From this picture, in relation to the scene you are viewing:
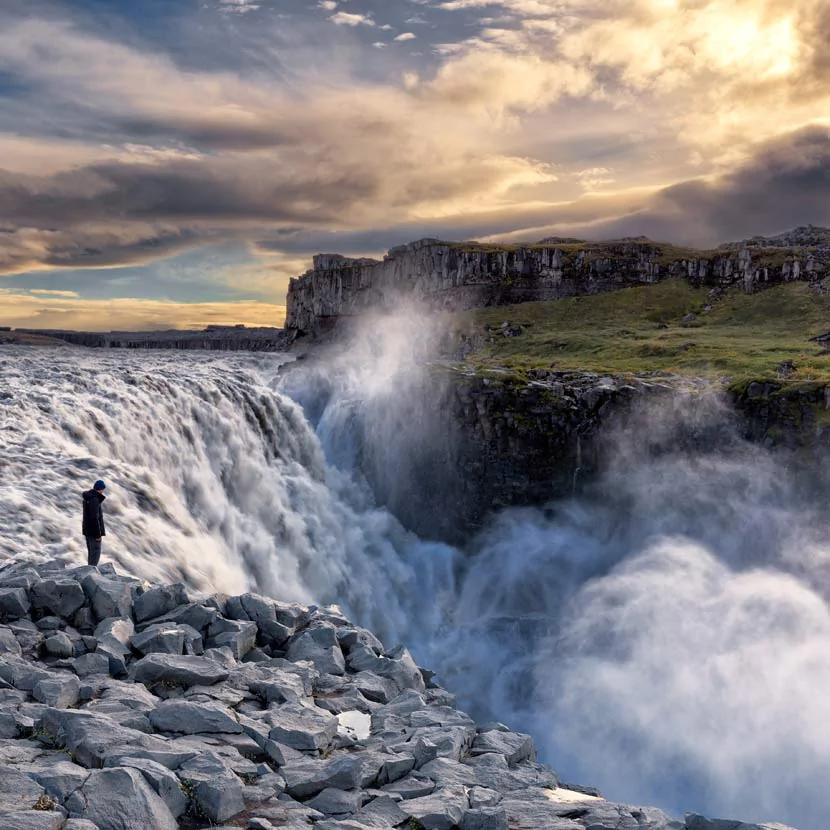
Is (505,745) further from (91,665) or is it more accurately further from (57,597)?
(57,597)

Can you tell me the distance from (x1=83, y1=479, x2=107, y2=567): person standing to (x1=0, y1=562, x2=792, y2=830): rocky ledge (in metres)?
1.74

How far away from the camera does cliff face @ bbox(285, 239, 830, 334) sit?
275 feet

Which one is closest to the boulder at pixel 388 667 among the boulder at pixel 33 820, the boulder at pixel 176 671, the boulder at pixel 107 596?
the boulder at pixel 176 671

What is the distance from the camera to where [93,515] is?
17.0 m

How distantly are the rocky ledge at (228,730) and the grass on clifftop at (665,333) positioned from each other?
34134 millimetres

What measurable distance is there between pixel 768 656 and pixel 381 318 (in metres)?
85.4

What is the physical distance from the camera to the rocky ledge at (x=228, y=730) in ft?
28.3

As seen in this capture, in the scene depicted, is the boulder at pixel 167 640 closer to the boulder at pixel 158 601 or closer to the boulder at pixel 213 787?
the boulder at pixel 158 601

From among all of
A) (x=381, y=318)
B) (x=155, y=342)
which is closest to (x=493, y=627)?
(x=381, y=318)

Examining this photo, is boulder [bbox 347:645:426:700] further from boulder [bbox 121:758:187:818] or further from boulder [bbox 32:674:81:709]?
boulder [bbox 121:758:187:818]

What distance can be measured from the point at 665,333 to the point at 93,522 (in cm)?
5724

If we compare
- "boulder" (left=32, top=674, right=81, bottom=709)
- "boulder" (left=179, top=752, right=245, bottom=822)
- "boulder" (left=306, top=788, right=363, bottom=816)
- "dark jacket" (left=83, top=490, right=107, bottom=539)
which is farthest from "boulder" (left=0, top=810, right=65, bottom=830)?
"dark jacket" (left=83, top=490, right=107, bottom=539)

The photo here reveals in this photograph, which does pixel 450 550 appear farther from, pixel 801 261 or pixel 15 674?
pixel 801 261

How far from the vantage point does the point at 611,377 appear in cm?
4394
